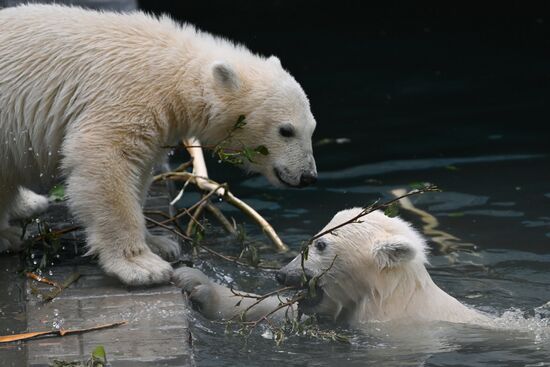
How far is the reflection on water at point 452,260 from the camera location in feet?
16.9

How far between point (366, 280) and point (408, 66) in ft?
20.8

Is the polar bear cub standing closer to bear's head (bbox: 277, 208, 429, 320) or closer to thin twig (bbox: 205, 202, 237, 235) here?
bear's head (bbox: 277, 208, 429, 320)

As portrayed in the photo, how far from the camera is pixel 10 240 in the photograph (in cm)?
594

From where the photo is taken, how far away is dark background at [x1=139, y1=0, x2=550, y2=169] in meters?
9.30

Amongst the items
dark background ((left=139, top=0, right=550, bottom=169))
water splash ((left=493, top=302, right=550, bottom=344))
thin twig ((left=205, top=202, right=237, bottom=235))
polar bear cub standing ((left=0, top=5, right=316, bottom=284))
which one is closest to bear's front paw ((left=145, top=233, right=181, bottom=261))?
polar bear cub standing ((left=0, top=5, right=316, bottom=284))

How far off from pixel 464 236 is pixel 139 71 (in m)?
2.71

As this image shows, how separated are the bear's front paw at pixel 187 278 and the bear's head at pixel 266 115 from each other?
64cm

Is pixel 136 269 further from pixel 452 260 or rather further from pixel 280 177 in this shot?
pixel 452 260

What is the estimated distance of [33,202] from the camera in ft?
20.6

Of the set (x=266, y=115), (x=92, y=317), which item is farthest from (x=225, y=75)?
(x=92, y=317)

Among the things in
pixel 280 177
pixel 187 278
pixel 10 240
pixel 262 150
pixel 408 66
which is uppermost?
pixel 408 66

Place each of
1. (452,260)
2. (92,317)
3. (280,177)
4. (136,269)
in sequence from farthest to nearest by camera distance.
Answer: (452,260) < (280,177) < (136,269) < (92,317)

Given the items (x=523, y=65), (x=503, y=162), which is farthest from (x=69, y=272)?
(x=523, y=65)

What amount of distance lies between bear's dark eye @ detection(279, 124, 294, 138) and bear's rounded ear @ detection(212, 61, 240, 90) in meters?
0.31
